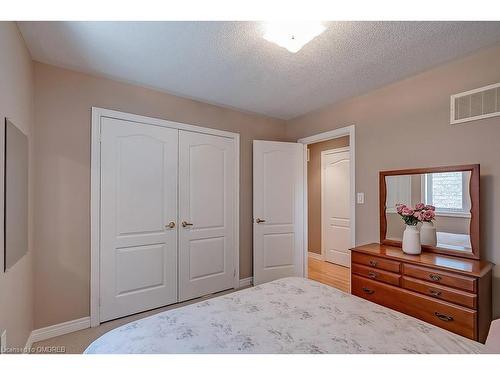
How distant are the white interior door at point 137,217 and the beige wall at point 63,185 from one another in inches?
6.1

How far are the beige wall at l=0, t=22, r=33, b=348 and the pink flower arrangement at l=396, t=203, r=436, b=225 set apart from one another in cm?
289

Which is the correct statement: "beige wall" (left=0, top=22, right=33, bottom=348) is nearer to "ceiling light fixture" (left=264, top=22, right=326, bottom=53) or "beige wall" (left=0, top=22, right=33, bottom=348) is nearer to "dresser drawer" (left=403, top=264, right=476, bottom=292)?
"ceiling light fixture" (left=264, top=22, right=326, bottom=53)

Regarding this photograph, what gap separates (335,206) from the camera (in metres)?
4.60

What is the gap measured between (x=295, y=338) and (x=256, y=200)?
236cm

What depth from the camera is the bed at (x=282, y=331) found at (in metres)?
1.04

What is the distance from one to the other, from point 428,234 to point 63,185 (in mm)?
3323

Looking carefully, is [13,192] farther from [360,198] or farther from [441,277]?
[360,198]

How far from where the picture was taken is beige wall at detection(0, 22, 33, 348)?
1386 mm

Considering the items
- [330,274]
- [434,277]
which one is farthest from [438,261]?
[330,274]

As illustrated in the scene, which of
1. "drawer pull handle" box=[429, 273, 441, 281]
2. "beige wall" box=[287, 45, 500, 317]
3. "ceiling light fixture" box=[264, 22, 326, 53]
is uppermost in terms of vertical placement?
"ceiling light fixture" box=[264, 22, 326, 53]

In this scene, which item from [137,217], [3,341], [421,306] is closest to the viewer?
[3,341]

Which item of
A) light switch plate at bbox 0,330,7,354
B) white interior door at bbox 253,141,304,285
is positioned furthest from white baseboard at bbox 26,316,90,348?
white interior door at bbox 253,141,304,285

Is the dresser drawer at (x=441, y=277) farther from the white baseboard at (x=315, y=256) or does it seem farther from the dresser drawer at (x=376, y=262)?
the white baseboard at (x=315, y=256)
